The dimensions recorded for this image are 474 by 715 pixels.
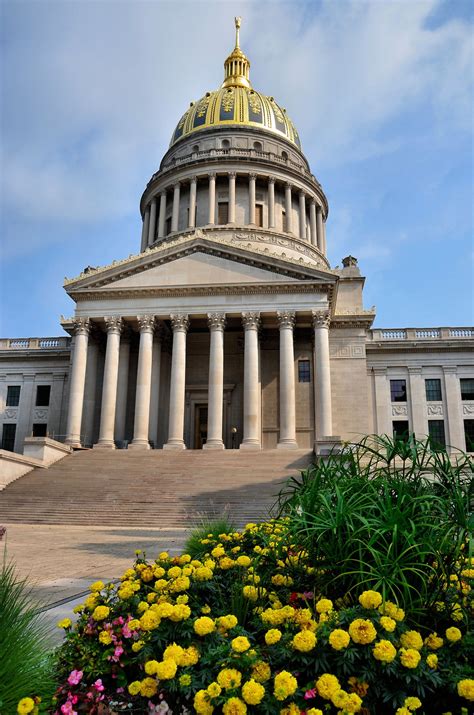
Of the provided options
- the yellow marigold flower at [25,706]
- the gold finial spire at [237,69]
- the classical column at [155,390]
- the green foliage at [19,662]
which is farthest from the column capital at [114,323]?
the gold finial spire at [237,69]

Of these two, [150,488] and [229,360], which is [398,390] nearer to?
[229,360]

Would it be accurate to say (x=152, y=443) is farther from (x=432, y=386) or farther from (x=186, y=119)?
(x=186, y=119)

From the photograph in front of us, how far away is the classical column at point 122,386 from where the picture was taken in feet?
135

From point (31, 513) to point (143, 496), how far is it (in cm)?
518

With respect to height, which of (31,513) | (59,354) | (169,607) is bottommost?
(31,513)

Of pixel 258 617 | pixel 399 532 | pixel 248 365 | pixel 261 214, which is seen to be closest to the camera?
pixel 258 617

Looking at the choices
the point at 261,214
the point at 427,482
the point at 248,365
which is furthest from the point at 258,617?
the point at 261,214

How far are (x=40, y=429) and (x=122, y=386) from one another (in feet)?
44.7

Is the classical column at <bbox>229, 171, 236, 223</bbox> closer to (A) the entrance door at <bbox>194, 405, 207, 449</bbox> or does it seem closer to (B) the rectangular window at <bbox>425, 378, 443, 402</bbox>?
(A) the entrance door at <bbox>194, 405, 207, 449</bbox>

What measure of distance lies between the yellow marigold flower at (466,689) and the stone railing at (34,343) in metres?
52.2

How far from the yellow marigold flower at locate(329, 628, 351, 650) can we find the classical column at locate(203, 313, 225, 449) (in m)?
33.3

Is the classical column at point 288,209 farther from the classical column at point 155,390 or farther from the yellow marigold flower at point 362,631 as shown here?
the yellow marigold flower at point 362,631

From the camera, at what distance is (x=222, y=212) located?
60844mm

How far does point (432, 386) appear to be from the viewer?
158 feet
